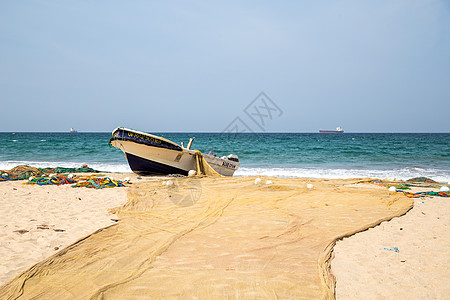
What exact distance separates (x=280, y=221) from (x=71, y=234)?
2.90 meters

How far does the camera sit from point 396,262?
3.10m

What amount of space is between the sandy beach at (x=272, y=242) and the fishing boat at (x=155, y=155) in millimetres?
4145

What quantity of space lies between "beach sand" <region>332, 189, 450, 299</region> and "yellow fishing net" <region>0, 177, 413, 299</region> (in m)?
0.18

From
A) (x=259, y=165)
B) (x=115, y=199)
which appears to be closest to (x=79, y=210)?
(x=115, y=199)

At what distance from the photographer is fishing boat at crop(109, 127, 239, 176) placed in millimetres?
10055

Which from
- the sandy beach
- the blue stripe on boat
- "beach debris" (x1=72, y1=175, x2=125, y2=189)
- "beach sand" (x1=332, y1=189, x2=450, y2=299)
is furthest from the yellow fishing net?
the blue stripe on boat

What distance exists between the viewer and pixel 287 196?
6.24m

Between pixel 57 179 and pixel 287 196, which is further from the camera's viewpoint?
pixel 57 179

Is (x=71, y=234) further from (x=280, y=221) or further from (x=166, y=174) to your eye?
(x=166, y=174)

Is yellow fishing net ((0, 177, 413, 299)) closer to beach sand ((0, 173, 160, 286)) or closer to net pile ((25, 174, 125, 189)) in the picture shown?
beach sand ((0, 173, 160, 286))

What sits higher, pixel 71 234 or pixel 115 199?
pixel 71 234

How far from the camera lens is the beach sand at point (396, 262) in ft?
8.17

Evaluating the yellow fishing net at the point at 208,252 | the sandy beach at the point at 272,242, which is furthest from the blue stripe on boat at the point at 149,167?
the yellow fishing net at the point at 208,252

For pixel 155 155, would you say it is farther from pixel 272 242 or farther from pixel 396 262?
pixel 396 262
